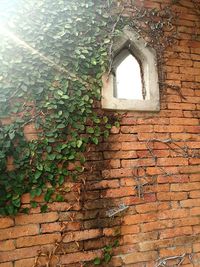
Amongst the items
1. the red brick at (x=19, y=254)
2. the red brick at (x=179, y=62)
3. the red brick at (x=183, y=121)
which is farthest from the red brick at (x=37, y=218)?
the red brick at (x=179, y=62)

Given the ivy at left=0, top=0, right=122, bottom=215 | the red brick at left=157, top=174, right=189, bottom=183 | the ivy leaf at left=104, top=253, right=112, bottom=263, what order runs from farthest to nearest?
1. the red brick at left=157, top=174, right=189, bottom=183
2. the ivy leaf at left=104, top=253, right=112, bottom=263
3. the ivy at left=0, top=0, right=122, bottom=215

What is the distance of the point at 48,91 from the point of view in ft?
10.0

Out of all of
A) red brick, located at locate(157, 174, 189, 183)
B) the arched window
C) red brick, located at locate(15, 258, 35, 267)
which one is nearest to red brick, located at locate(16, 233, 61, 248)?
red brick, located at locate(15, 258, 35, 267)

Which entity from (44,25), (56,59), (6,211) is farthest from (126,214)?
(44,25)

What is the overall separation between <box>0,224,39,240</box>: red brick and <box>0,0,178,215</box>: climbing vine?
17cm

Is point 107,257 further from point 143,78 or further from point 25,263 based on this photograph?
point 143,78

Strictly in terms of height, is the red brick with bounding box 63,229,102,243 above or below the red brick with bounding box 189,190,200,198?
below

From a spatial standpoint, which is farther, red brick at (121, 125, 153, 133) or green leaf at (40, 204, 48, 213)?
red brick at (121, 125, 153, 133)

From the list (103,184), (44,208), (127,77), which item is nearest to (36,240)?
(44,208)

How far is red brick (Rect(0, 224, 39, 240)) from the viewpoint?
9.09 feet

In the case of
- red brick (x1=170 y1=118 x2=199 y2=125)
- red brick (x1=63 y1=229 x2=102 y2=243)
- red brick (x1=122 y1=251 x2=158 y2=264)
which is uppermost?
red brick (x1=170 y1=118 x2=199 y2=125)

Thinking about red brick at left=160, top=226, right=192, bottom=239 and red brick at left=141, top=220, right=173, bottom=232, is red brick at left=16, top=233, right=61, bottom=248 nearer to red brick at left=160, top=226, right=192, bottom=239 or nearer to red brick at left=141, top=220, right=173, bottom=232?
red brick at left=141, top=220, right=173, bottom=232

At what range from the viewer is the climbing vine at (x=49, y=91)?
2865mm

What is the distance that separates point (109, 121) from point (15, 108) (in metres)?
0.97
